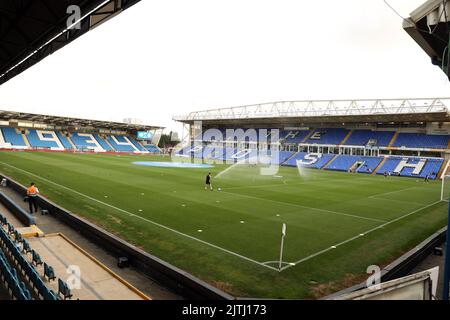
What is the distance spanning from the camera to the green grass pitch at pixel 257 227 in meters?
8.97

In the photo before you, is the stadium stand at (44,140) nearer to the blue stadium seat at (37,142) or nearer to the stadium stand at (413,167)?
the blue stadium seat at (37,142)

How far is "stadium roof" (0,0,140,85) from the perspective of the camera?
333 inches

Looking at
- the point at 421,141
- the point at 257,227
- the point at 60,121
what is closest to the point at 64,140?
the point at 60,121

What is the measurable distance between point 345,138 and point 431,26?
5691 cm

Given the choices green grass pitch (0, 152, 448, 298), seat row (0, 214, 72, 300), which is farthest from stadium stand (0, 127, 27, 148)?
seat row (0, 214, 72, 300)

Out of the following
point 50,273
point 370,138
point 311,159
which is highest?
point 370,138

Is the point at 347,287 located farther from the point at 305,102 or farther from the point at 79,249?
the point at 305,102

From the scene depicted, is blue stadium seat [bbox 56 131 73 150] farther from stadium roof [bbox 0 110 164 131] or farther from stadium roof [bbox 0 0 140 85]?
stadium roof [bbox 0 0 140 85]

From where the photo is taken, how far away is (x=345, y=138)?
62.8m

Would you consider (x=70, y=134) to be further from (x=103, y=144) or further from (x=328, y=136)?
(x=328, y=136)

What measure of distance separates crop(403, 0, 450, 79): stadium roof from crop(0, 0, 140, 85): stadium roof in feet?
25.9

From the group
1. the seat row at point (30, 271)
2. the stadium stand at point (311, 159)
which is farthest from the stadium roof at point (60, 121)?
the seat row at point (30, 271)

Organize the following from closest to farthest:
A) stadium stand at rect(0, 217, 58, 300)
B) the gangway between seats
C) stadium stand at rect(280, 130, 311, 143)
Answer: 1. stadium stand at rect(0, 217, 58, 300)
2. the gangway between seats
3. stadium stand at rect(280, 130, 311, 143)

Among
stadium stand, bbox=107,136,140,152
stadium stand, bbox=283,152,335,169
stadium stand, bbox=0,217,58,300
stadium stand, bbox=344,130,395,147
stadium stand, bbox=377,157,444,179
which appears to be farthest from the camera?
stadium stand, bbox=107,136,140,152
